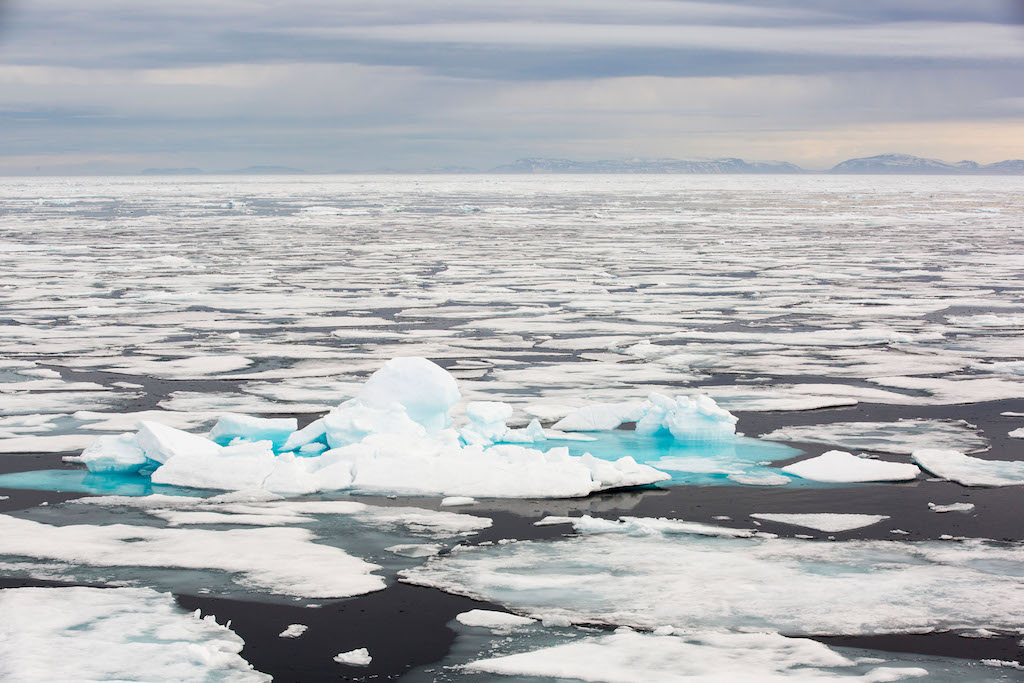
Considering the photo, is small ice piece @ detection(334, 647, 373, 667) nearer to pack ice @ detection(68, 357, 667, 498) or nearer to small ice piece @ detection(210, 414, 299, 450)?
pack ice @ detection(68, 357, 667, 498)

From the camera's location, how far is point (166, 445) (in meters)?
6.13

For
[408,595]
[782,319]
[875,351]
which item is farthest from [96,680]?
[782,319]

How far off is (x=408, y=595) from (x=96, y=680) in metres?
1.21

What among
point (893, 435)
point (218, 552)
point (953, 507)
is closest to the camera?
point (218, 552)

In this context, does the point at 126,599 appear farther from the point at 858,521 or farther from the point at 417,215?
the point at 417,215

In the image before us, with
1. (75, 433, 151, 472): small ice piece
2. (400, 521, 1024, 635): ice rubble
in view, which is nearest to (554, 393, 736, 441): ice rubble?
(400, 521, 1024, 635): ice rubble

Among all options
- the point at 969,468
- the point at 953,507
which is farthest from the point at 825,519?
the point at 969,468

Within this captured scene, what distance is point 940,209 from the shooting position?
41906 millimetres

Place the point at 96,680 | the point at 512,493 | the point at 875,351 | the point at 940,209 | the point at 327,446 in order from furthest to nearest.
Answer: the point at 940,209, the point at 875,351, the point at 327,446, the point at 512,493, the point at 96,680

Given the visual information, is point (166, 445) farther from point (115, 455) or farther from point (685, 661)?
point (685, 661)

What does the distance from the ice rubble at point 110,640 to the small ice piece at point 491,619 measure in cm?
78

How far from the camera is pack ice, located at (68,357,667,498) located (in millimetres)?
5883

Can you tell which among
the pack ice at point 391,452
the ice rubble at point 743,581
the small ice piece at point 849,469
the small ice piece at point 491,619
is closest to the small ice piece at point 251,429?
the pack ice at point 391,452

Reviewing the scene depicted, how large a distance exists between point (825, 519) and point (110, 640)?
314 cm
